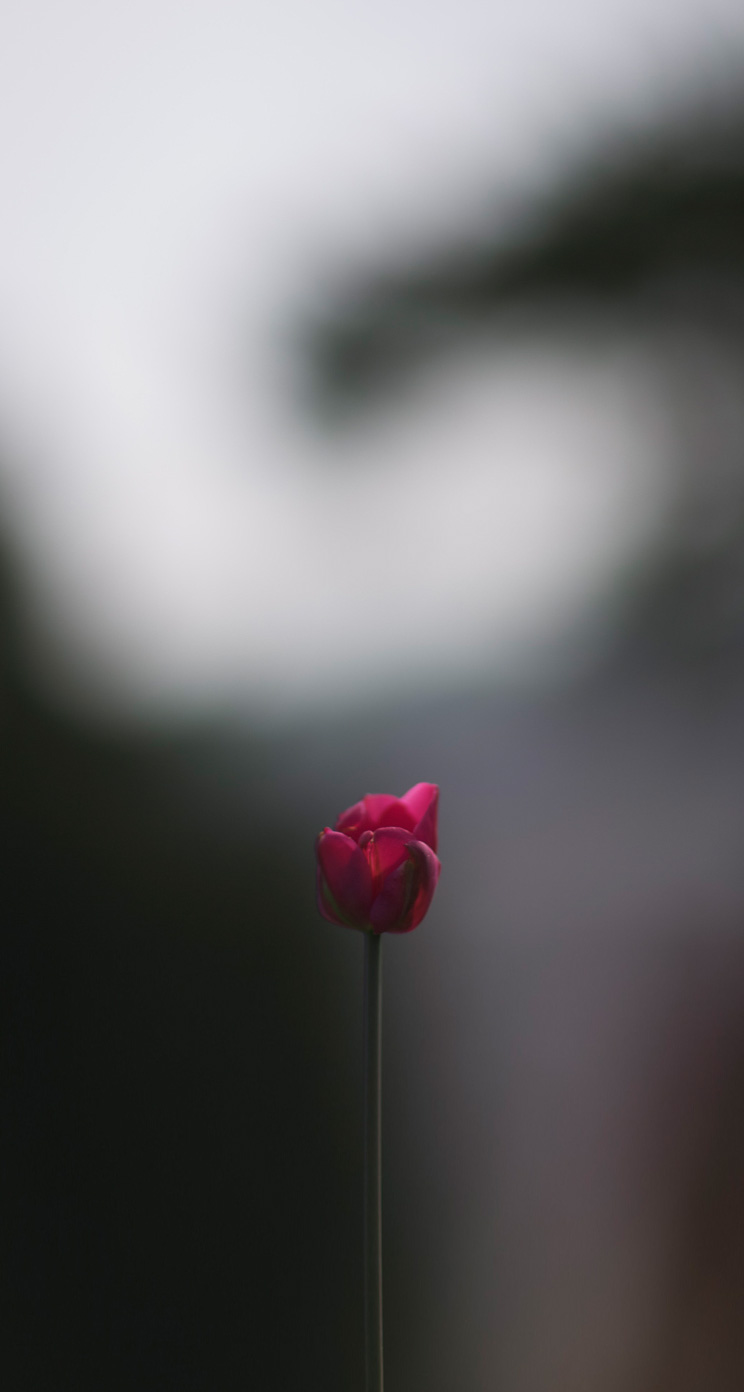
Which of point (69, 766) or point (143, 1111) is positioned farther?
point (69, 766)

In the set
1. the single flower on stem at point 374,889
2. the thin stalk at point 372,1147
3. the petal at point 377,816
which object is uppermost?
the petal at point 377,816

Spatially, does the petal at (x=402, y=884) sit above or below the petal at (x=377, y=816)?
below

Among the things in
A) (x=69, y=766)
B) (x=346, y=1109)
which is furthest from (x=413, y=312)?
(x=346, y=1109)

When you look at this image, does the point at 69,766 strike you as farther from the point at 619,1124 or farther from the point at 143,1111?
the point at 619,1124
